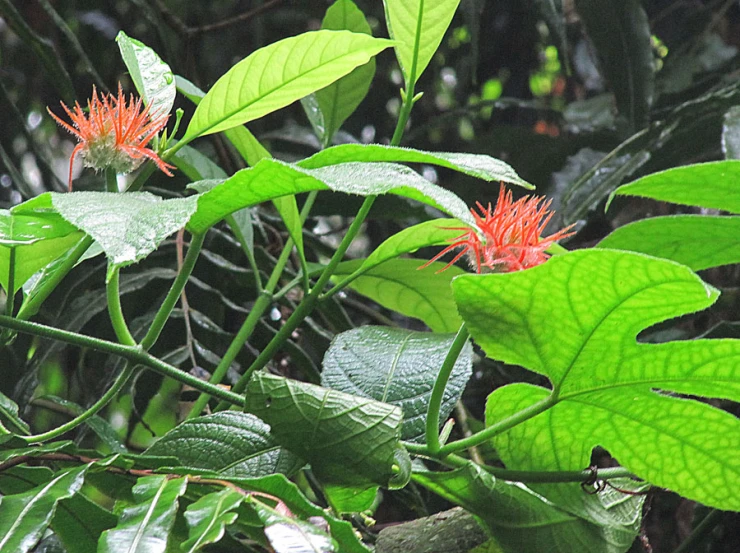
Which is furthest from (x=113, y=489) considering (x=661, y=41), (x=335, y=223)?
(x=661, y=41)

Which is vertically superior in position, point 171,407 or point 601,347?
point 601,347

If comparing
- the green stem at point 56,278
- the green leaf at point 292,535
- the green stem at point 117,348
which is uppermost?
the green stem at point 56,278

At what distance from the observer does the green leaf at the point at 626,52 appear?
967 mm

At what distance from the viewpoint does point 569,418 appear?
17.9 inches

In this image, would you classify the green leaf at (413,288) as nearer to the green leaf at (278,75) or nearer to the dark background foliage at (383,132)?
the dark background foliage at (383,132)

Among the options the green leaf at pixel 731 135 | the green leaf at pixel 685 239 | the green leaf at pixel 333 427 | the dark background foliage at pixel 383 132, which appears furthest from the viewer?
the dark background foliage at pixel 383 132

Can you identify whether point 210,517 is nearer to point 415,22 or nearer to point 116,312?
point 116,312

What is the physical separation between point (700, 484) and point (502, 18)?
3.51 feet

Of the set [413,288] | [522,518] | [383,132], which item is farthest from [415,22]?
[383,132]

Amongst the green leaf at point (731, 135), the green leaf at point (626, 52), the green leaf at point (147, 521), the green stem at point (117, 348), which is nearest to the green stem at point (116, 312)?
the green stem at point (117, 348)

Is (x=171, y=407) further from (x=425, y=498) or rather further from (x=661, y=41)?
(x=661, y=41)

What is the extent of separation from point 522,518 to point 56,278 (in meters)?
0.31

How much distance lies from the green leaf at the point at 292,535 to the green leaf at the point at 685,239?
290 millimetres

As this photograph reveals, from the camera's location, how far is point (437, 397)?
426 millimetres
